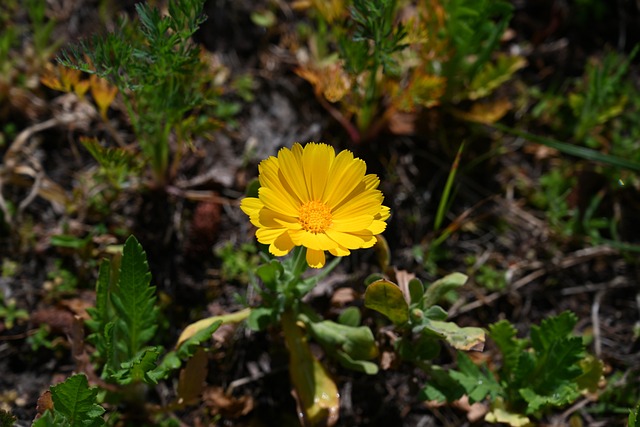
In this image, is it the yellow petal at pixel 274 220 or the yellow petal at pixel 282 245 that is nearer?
the yellow petal at pixel 282 245

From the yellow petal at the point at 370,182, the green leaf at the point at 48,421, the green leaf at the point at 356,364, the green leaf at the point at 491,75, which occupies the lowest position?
the green leaf at the point at 48,421

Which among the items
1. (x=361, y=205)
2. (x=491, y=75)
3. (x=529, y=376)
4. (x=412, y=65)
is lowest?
(x=529, y=376)

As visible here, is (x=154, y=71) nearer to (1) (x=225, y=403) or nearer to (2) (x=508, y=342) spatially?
(1) (x=225, y=403)

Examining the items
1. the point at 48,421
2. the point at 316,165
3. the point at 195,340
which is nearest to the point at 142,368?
the point at 195,340

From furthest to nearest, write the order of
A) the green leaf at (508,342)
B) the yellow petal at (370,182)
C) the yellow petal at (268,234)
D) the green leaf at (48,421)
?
1. the green leaf at (508,342)
2. the yellow petal at (370,182)
3. the yellow petal at (268,234)
4. the green leaf at (48,421)

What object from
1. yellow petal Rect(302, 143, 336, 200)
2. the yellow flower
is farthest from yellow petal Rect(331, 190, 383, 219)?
yellow petal Rect(302, 143, 336, 200)

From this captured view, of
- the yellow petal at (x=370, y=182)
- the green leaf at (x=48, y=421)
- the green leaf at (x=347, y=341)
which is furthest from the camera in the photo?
the green leaf at (x=347, y=341)

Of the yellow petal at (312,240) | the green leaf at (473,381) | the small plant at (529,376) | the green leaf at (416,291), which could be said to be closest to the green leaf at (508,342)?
the small plant at (529,376)

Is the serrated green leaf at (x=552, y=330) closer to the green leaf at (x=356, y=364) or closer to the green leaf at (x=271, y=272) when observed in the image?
the green leaf at (x=356, y=364)
